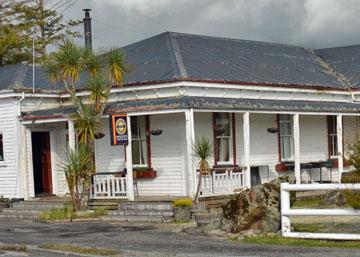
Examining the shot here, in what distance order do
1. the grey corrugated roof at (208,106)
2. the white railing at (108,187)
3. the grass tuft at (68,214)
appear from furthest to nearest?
1. the white railing at (108,187)
2. the grass tuft at (68,214)
3. the grey corrugated roof at (208,106)

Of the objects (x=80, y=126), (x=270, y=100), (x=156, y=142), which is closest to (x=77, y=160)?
(x=80, y=126)

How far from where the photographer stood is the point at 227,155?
23.3 m

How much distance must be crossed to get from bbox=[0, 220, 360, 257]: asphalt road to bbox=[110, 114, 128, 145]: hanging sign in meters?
2.49

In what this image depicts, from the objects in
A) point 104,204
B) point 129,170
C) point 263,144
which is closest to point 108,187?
point 104,204

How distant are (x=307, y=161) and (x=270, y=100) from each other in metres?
3.63

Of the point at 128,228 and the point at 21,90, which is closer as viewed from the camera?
the point at 128,228

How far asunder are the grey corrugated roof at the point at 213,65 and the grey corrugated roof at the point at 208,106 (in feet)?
3.13

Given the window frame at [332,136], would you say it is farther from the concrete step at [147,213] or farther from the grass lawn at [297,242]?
the grass lawn at [297,242]

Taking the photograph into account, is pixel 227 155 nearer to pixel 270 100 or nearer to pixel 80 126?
pixel 270 100

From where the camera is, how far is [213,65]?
2389 cm

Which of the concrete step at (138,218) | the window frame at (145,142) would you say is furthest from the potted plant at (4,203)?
the concrete step at (138,218)

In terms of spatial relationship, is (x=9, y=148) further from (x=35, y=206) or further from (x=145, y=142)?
(x=145, y=142)

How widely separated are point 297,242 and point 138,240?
3.45 meters

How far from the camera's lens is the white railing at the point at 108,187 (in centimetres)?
2131
